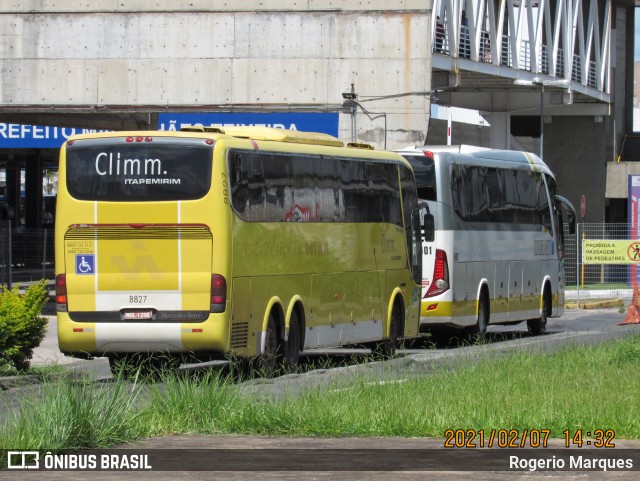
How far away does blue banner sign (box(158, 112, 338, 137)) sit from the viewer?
3234cm

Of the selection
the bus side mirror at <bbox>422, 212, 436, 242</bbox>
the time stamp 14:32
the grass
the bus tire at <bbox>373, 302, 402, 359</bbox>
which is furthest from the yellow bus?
the time stamp 14:32

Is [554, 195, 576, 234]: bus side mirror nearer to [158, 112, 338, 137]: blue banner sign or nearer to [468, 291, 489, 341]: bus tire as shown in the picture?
[468, 291, 489, 341]: bus tire

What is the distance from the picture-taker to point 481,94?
56.9 meters

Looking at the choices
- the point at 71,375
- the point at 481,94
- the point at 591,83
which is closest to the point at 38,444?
the point at 71,375

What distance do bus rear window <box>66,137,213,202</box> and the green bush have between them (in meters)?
1.41

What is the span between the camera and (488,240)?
1035 inches

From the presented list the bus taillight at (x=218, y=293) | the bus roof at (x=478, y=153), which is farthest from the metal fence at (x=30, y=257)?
the bus taillight at (x=218, y=293)

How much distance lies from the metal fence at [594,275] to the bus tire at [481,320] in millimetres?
17218

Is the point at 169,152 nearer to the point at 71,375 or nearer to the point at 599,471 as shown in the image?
the point at 71,375

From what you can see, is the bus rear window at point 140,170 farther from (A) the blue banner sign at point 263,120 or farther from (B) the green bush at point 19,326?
(A) the blue banner sign at point 263,120

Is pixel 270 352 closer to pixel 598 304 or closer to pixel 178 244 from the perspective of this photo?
pixel 178 244

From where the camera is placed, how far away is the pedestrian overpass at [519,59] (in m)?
44.6

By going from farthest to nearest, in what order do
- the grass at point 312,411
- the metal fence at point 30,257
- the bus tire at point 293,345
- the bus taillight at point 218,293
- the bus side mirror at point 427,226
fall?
the metal fence at point 30,257, the bus side mirror at point 427,226, the bus tire at point 293,345, the bus taillight at point 218,293, the grass at point 312,411

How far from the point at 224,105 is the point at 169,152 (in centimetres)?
1579
